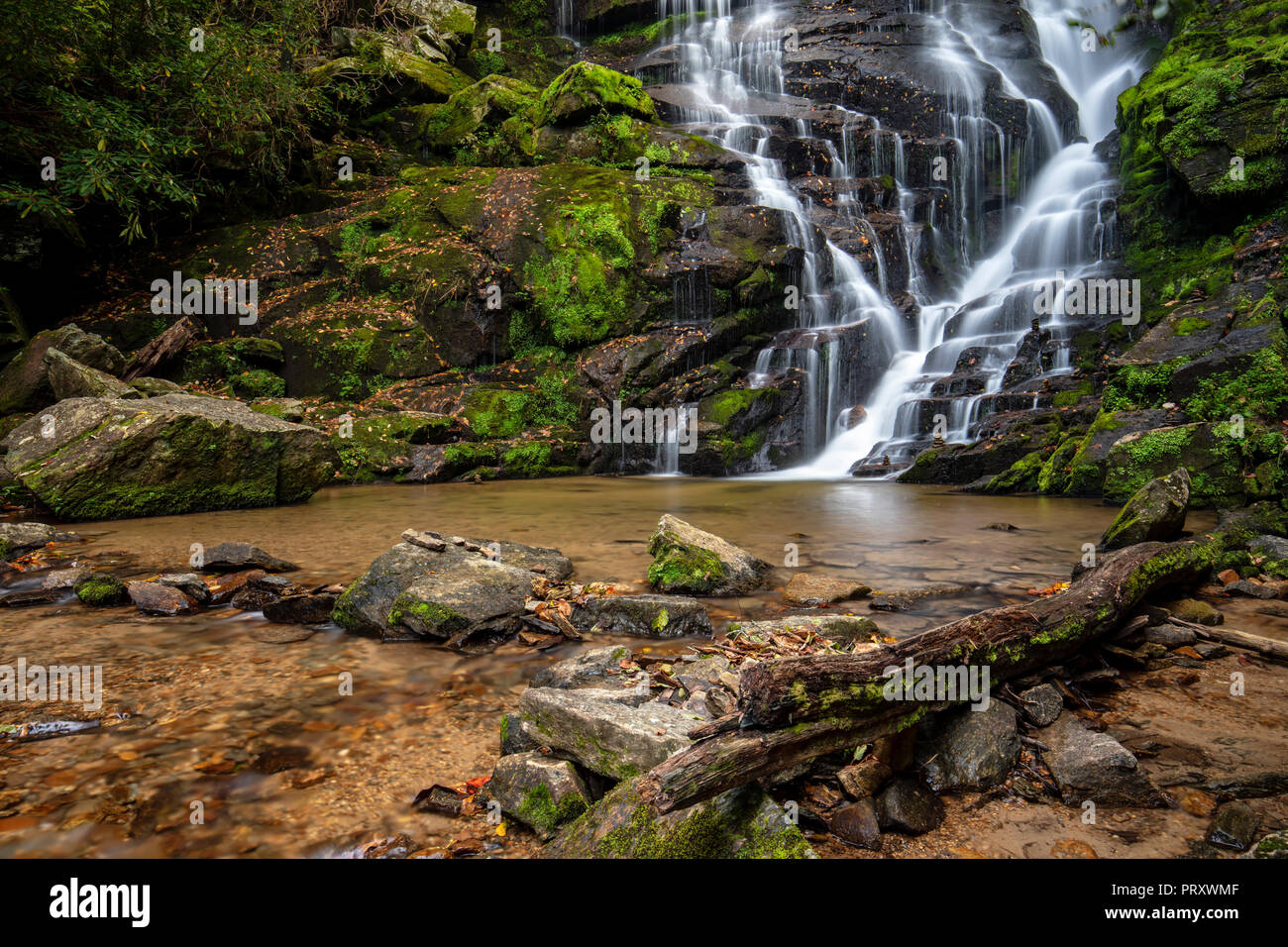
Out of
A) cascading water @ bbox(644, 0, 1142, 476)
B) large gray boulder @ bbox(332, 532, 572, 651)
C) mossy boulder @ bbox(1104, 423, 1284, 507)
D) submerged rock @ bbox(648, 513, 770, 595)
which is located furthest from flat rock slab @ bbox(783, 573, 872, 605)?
cascading water @ bbox(644, 0, 1142, 476)

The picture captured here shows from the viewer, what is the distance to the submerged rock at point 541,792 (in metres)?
2.18

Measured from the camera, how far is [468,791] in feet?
7.82

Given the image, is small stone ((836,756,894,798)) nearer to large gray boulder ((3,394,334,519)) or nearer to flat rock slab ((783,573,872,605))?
flat rock slab ((783,573,872,605))

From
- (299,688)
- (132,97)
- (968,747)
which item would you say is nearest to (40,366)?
(132,97)

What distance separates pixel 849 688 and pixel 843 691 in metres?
0.03

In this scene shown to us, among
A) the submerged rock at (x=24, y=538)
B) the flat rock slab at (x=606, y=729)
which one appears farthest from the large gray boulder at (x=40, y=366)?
the flat rock slab at (x=606, y=729)

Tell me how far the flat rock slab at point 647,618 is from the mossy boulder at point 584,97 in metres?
18.8

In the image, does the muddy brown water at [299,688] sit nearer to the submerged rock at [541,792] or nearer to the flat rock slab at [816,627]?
the submerged rock at [541,792]

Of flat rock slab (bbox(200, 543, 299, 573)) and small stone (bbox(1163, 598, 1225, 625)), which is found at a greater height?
flat rock slab (bbox(200, 543, 299, 573))

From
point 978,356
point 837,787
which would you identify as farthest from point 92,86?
point 978,356

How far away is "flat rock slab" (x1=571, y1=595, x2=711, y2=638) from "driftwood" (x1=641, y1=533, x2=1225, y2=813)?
1.71 m

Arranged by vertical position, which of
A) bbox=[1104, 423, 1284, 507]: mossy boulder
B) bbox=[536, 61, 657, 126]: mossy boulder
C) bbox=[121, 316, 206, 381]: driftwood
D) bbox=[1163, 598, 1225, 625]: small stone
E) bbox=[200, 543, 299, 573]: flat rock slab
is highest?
bbox=[536, 61, 657, 126]: mossy boulder

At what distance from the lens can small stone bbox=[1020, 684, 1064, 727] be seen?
2701mm
